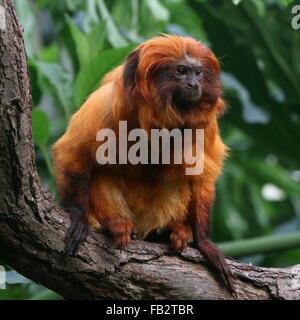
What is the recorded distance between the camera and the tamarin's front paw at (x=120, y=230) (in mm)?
3784

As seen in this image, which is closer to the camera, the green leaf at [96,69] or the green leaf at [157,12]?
the green leaf at [96,69]

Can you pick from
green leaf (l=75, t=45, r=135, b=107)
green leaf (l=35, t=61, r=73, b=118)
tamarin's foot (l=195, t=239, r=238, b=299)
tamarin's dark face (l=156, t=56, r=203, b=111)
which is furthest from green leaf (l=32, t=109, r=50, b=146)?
tamarin's foot (l=195, t=239, r=238, b=299)

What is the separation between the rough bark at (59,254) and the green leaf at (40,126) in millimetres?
1131

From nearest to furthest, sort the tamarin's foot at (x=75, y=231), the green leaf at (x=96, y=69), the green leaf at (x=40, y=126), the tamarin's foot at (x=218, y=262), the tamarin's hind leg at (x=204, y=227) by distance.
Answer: the tamarin's foot at (x=75, y=231) < the tamarin's foot at (x=218, y=262) < the tamarin's hind leg at (x=204, y=227) < the green leaf at (x=40, y=126) < the green leaf at (x=96, y=69)

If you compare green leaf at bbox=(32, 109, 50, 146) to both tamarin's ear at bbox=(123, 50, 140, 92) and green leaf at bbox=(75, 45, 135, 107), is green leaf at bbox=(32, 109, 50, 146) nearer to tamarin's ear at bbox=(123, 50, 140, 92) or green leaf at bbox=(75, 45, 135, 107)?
green leaf at bbox=(75, 45, 135, 107)

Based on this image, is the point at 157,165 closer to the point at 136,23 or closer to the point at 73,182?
the point at 73,182

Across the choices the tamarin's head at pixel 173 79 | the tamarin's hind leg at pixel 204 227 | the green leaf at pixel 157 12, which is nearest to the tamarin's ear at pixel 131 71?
the tamarin's head at pixel 173 79

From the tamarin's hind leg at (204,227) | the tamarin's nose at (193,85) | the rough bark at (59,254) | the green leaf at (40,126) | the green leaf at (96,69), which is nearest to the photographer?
Answer: the rough bark at (59,254)

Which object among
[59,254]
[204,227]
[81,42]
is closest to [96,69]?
[81,42]

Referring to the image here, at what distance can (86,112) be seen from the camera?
3.95m

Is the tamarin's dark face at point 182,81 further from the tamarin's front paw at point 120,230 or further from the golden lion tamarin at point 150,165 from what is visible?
the tamarin's front paw at point 120,230

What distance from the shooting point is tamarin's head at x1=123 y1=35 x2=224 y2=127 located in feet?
12.3

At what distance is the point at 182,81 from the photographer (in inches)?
148

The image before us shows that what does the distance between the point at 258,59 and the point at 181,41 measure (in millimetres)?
3072
